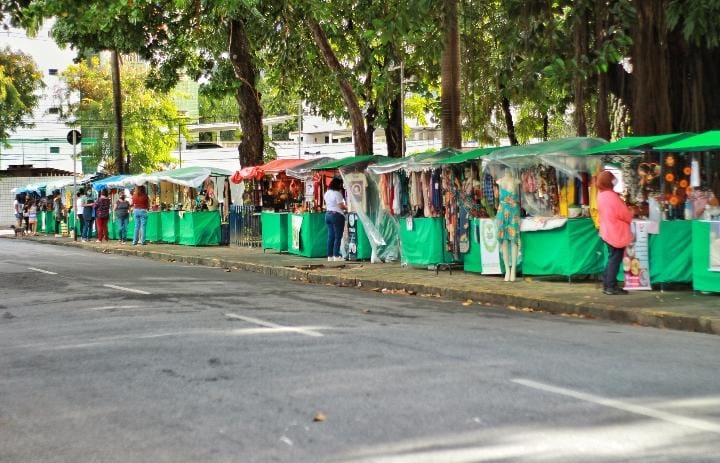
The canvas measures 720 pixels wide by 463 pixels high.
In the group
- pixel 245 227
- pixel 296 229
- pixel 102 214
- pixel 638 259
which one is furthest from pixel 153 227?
pixel 638 259

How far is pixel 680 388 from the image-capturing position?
23.7 feet

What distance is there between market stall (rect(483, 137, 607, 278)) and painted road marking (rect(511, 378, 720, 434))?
8792mm

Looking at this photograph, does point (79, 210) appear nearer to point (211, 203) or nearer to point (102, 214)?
point (102, 214)

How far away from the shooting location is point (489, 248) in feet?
57.5

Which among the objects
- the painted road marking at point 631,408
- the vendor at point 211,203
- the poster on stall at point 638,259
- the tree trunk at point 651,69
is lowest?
the painted road marking at point 631,408

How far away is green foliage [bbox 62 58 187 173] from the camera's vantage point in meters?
59.4

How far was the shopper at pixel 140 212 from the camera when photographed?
32094 mm

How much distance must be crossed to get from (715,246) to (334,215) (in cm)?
1061

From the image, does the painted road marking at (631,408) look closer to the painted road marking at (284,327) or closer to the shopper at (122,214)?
the painted road marking at (284,327)

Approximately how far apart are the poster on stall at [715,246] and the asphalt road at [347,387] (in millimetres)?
2333

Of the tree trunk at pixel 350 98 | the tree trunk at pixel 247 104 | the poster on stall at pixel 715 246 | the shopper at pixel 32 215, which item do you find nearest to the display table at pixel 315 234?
the tree trunk at pixel 350 98

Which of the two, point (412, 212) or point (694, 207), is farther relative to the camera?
point (412, 212)

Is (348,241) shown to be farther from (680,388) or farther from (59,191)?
(59,191)

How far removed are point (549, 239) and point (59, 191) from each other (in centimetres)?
3377
